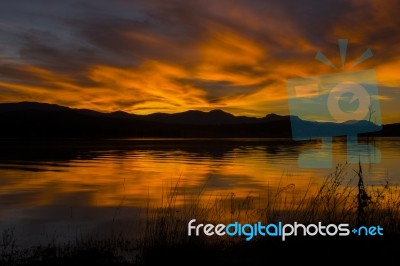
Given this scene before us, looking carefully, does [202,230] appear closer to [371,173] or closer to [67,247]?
[67,247]

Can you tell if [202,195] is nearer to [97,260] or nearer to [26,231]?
[26,231]

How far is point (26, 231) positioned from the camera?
42.9 ft

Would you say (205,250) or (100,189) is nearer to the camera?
(205,250)

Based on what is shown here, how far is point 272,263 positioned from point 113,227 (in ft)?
20.5

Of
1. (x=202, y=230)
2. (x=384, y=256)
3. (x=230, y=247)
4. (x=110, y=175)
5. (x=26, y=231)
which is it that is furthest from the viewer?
(x=110, y=175)

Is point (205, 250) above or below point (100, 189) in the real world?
below

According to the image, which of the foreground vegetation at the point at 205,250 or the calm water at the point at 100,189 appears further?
the calm water at the point at 100,189

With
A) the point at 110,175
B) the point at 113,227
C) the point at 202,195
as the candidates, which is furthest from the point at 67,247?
the point at 110,175

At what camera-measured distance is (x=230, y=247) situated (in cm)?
1057

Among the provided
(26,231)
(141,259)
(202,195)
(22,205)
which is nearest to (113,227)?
(26,231)

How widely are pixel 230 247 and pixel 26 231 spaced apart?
20.3 ft

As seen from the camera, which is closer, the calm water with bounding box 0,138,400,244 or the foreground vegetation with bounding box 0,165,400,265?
the foreground vegetation with bounding box 0,165,400,265

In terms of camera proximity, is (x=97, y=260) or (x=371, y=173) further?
(x=371, y=173)

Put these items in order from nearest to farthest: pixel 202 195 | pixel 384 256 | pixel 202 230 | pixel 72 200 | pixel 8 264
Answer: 1. pixel 384 256
2. pixel 8 264
3. pixel 202 230
4. pixel 72 200
5. pixel 202 195
